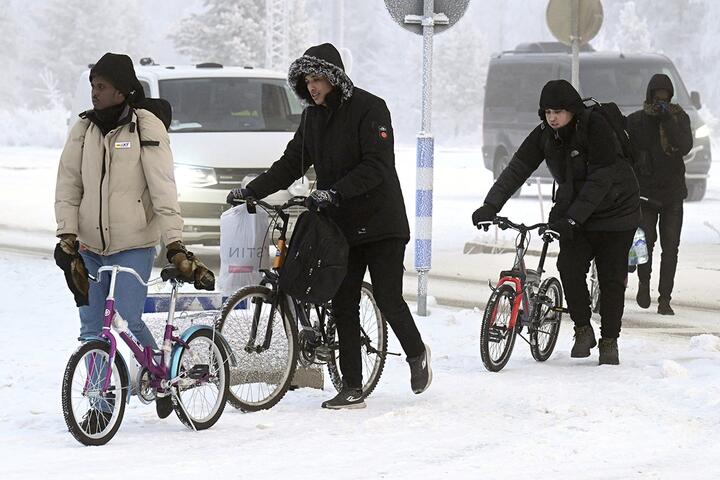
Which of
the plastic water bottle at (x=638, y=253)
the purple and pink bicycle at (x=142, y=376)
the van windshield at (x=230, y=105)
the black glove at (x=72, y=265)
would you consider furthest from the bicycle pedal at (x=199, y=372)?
the van windshield at (x=230, y=105)

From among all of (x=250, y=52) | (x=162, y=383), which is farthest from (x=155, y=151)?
(x=250, y=52)

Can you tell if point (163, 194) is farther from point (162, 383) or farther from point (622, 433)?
point (622, 433)

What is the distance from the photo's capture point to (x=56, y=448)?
254 inches

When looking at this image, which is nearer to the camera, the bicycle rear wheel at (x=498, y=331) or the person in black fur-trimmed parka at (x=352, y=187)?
the person in black fur-trimmed parka at (x=352, y=187)

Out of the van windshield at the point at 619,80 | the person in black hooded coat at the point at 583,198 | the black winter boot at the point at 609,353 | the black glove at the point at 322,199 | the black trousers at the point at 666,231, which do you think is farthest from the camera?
the van windshield at the point at 619,80

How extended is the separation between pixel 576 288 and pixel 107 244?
3.67 meters

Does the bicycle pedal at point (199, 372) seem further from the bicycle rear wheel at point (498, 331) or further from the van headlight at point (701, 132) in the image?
the van headlight at point (701, 132)

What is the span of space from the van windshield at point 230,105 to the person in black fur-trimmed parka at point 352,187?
736cm

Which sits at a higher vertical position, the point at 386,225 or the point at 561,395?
the point at 386,225

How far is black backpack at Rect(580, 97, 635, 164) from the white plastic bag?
2288 millimetres

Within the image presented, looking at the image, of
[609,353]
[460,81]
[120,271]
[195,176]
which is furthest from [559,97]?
[460,81]

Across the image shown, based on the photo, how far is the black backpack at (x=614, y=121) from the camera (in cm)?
906

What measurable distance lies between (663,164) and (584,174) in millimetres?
2809

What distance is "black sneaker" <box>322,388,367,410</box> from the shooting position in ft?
25.1
